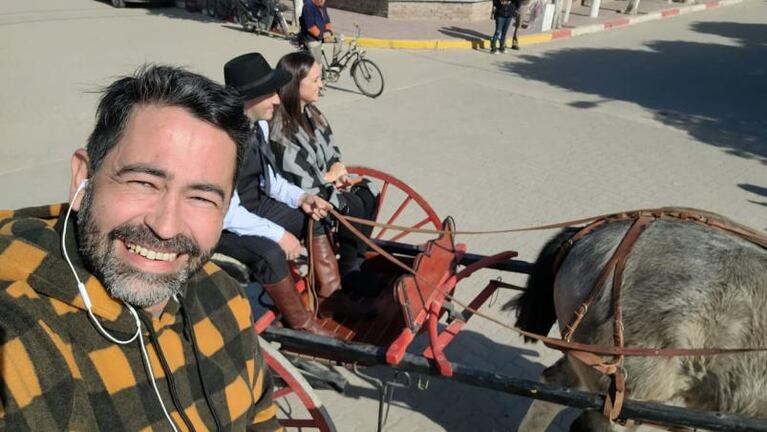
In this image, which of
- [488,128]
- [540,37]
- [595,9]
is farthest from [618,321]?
[595,9]

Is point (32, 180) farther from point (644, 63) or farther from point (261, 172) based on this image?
point (644, 63)

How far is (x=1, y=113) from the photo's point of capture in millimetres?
7270

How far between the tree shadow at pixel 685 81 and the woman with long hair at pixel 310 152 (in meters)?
6.08

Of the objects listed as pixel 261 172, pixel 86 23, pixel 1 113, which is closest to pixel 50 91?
pixel 1 113

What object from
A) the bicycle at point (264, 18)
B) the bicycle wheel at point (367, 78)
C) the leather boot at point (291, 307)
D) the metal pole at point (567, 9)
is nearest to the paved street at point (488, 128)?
the bicycle wheel at point (367, 78)

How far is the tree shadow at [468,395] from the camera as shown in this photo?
3.27 m

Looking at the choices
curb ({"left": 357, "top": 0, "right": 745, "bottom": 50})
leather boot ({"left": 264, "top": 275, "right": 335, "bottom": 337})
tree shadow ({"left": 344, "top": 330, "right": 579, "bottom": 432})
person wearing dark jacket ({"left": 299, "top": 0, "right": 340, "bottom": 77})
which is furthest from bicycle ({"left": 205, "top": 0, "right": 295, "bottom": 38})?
leather boot ({"left": 264, "top": 275, "right": 335, "bottom": 337})

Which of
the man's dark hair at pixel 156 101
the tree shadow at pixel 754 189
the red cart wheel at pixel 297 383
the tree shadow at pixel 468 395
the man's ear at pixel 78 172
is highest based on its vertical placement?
the man's dark hair at pixel 156 101

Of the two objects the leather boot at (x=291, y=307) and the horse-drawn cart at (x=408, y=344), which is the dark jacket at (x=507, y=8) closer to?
the horse-drawn cart at (x=408, y=344)

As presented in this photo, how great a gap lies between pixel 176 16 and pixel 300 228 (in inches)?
510

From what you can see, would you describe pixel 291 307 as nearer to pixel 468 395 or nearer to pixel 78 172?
pixel 468 395

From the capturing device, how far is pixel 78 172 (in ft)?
4.13

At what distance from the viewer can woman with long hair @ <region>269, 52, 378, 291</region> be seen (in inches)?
125

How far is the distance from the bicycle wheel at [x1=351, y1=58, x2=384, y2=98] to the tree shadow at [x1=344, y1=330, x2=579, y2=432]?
5.64 m
